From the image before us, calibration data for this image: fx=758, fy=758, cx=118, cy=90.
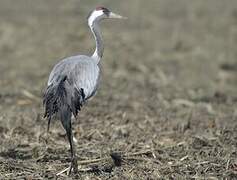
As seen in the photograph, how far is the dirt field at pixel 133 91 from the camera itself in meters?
8.75

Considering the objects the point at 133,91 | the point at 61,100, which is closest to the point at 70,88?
the point at 61,100

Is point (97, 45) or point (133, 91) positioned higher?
point (97, 45)

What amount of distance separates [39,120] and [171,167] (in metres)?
2.94

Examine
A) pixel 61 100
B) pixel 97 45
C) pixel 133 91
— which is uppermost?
pixel 97 45

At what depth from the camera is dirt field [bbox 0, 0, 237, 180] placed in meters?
8.75

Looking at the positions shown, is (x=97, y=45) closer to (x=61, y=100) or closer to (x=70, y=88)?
(x=70, y=88)

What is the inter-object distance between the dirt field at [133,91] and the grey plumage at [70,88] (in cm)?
65

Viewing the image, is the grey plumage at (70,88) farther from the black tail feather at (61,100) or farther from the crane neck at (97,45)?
the crane neck at (97,45)

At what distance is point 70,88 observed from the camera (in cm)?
812

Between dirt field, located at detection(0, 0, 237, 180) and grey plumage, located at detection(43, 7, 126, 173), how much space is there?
65 cm

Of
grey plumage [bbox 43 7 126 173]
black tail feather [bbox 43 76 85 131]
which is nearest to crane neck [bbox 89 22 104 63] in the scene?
grey plumage [bbox 43 7 126 173]

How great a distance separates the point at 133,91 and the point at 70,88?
5.82 metres


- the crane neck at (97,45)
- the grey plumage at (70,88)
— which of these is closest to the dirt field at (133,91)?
the grey plumage at (70,88)

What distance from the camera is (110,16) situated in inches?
381
